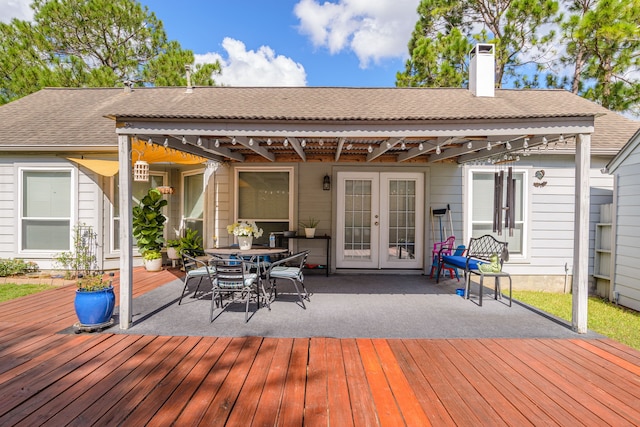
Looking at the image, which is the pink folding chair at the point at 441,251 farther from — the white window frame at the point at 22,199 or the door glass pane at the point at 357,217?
the white window frame at the point at 22,199

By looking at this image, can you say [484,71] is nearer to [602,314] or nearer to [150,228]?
[602,314]

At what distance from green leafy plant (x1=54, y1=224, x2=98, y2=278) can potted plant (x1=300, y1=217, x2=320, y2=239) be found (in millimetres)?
4401

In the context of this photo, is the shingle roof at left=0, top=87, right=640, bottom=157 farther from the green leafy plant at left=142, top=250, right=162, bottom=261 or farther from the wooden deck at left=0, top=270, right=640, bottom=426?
the wooden deck at left=0, top=270, right=640, bottom=426

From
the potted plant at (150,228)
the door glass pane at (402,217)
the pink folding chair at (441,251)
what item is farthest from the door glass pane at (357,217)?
the potted plant at (150,228)

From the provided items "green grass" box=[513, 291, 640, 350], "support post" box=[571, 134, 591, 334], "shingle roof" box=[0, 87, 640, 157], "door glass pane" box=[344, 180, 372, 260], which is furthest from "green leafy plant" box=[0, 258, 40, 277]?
"green grass" box=[513, 291, 640, 350]

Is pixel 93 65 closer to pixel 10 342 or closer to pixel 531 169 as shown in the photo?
pixel 10 342

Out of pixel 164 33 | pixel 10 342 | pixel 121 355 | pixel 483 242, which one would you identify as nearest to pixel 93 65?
pixel 164 33

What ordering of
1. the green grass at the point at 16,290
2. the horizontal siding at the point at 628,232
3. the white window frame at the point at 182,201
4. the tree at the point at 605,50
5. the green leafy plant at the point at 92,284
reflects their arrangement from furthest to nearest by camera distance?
the tree at the point at 605,50 → the white window frame at the point at 182,201 → the horizontal siding at the point at 628,232 → the green grass at the point at 16,290 → the green leafy plant at the point at 92,284

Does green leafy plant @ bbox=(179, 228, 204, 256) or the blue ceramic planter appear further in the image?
green leafy plant @ bbox=(179, 228, 204, 256)

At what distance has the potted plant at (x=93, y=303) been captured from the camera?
3586 mm

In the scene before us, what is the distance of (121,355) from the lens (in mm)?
3098

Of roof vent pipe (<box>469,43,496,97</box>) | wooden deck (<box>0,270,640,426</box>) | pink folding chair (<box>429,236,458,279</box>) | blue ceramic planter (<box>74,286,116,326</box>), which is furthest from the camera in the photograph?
pink folding chair (<box>429,236,458,279</box>)

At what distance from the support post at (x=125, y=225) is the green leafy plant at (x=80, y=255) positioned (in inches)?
146

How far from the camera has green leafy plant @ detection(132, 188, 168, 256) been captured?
22.9 ft
